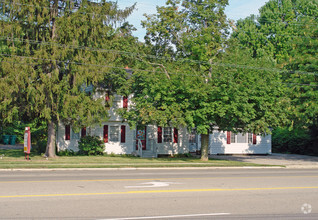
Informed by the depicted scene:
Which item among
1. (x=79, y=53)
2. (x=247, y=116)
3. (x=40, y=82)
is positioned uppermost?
(x=79, y=53)

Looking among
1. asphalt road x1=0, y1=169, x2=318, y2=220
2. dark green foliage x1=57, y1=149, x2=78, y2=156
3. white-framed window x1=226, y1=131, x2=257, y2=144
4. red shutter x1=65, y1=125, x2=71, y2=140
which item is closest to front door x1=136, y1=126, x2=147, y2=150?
dark green foliage x1=57, y1=149, x2=78, y2=156

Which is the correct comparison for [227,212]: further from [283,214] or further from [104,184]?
[104,184]

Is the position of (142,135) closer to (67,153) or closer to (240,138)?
(67,153)

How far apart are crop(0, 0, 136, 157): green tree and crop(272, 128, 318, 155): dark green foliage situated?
70.9 feet

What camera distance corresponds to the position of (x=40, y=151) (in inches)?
1254

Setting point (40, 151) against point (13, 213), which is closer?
point (13, 213)

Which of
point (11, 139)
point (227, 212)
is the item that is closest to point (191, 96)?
→ point (227, 212)

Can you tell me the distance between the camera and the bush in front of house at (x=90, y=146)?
31.5 meters

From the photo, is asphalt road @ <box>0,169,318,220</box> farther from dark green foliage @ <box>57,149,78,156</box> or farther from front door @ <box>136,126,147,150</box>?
front door @ <box>136,126,147,150</box>

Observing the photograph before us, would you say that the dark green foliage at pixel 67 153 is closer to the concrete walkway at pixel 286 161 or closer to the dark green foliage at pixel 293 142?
the concrete walkway at pixel 286 161

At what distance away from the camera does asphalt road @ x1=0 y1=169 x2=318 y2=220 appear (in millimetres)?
8711

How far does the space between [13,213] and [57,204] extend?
4.27 feet

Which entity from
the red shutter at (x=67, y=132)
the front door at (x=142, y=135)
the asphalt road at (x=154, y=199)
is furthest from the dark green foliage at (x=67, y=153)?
the asphalt road at (x=154, y=199)

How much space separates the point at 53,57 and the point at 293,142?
27.5 metres
